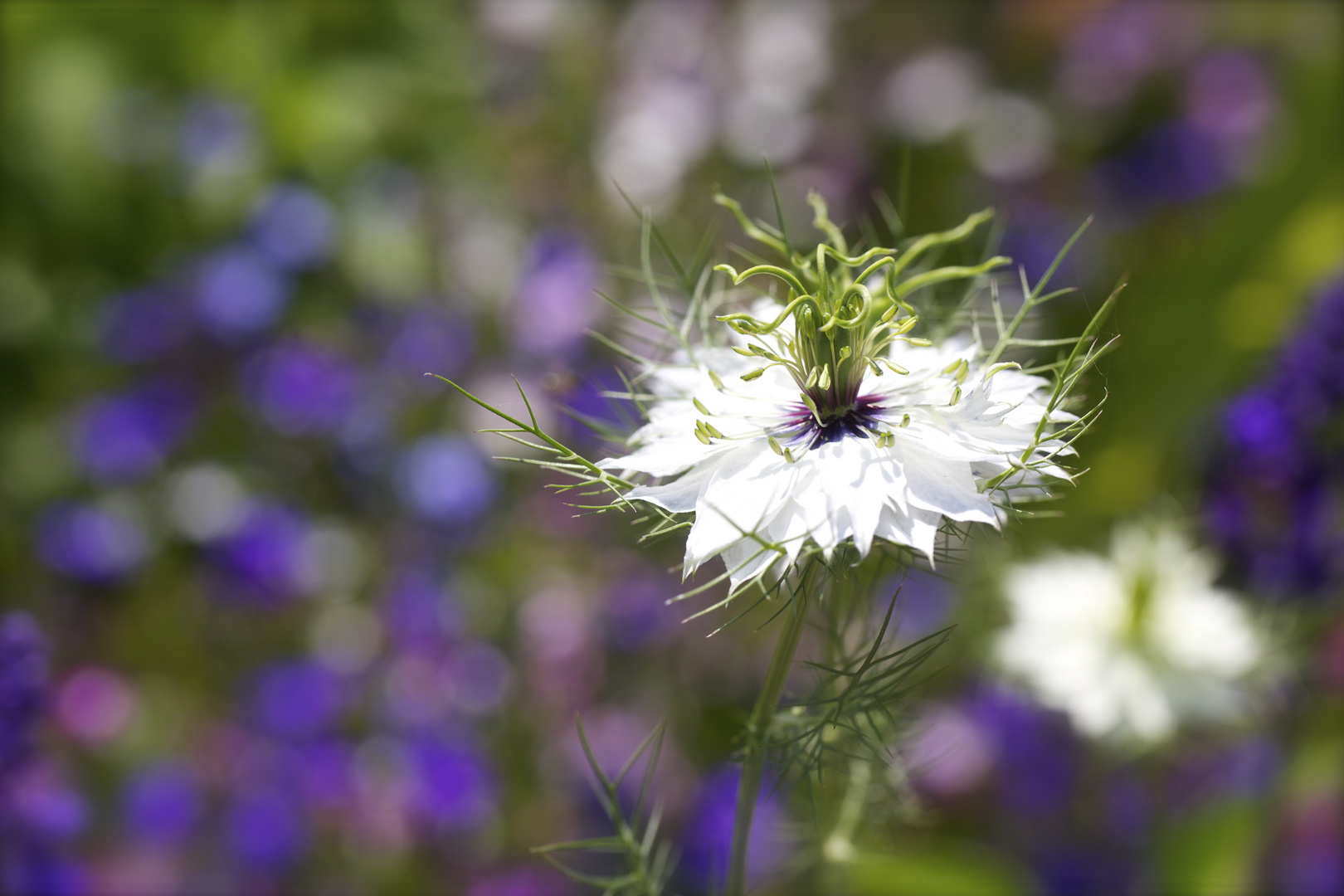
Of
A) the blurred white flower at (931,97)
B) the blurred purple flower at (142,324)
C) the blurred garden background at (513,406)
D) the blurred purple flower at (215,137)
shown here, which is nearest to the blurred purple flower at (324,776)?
the blurred garden background at (513,406)

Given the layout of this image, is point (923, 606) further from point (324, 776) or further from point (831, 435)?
point (831, 435)

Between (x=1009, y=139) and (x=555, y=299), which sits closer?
(x=555, y=299)

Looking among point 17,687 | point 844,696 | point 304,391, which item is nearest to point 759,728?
point 844,696

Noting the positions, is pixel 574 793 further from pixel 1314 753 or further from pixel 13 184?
pixel 13 184

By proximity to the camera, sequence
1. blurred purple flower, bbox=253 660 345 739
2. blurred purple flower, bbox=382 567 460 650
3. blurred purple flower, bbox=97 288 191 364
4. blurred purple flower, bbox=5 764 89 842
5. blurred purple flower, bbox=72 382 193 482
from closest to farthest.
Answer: blurred purple flower, bbox=5 764 89 842 < blurred purple flower, bbox=253 660 345 739 < blurred purple flower, bbox=382 567 460 650 < blurred purple flower, bbox=72 382 193 482 < blurred purple flower, bbox=97 288 191 364

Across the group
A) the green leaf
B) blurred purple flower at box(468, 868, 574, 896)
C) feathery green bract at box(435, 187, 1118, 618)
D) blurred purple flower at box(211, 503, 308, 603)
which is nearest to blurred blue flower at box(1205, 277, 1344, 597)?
the green leaf

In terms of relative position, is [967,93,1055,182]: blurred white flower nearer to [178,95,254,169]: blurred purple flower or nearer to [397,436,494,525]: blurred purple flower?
[397,436,494,525]: blurred purple flower

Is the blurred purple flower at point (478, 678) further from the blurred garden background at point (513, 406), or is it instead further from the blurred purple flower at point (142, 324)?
the blurred purple flower at point (142, 324)
